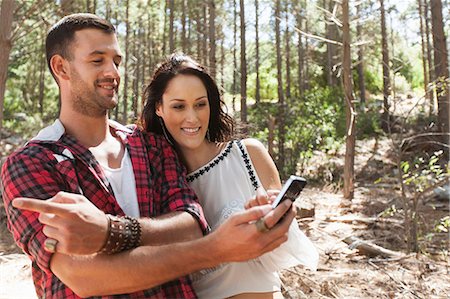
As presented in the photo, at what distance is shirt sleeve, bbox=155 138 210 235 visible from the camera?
1675 millimetres

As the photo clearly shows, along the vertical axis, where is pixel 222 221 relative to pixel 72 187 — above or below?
below

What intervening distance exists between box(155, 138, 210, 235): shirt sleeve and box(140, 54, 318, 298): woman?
0.45ft

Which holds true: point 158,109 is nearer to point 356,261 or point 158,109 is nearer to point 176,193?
point 176,193

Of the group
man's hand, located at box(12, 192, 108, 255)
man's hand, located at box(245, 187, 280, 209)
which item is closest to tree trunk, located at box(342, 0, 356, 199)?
man's hand, located at box(245, 187, 280, 209)

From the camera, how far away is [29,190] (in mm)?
1479

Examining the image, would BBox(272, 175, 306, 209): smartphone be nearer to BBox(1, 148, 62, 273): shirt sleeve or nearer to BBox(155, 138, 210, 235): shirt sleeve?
BBox(155, 138, 210, 235): shirt sleeve

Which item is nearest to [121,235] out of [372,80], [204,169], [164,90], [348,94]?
[204,169]

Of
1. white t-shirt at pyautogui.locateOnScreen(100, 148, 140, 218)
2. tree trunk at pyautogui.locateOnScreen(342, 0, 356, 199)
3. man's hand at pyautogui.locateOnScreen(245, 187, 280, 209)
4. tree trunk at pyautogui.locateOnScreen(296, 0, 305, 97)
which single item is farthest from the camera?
tree trunk at pyautogui.locateOnScreen(296, 0, 305, 97)

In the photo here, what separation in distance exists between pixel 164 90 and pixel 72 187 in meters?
0.70

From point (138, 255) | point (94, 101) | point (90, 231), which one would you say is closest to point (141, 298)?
point (138, 255)

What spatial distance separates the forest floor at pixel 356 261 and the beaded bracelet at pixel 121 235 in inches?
111

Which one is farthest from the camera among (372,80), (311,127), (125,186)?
(372,80)

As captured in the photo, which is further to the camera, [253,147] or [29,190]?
[253,147]

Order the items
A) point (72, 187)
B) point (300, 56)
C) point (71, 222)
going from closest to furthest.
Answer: point (71, 222), point (72, 187), point (300, 56)
